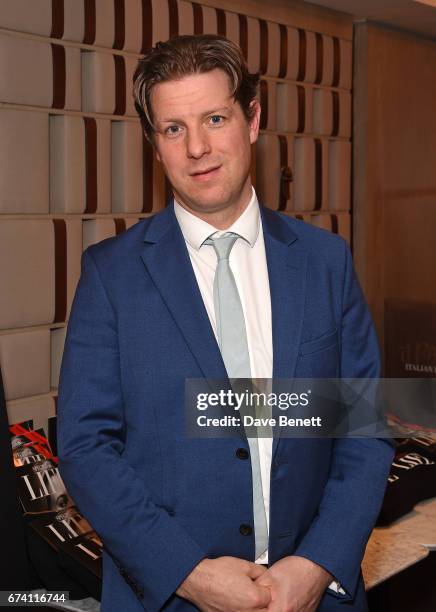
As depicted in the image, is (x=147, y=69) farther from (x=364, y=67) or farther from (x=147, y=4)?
(x=364, y=67)

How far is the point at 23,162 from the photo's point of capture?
250 centimetres

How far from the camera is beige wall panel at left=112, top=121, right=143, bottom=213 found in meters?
2.88

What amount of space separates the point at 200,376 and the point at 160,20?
185cm

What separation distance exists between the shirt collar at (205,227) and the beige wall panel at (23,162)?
40.2 inches

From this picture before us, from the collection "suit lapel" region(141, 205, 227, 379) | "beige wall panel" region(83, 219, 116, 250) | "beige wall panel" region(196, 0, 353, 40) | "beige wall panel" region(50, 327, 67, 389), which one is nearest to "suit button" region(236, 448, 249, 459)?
"suit lapel" region(141, 205, 227, 379)

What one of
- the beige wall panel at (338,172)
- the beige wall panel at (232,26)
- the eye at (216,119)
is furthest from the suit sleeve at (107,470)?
the beige wall panel at (338,172)

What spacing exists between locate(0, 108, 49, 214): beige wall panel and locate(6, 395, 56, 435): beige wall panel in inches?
21.9

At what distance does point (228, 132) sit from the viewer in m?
1.49

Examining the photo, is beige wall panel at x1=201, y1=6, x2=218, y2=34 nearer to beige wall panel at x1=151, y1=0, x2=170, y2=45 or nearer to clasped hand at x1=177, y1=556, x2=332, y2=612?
beige wall panel at x1=151, y1=0, x2=170, y2=45

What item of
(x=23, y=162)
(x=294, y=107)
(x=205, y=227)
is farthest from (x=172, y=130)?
Answer: (x=294, y=107)

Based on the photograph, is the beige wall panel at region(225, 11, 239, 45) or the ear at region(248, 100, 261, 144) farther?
the beige wall panel at region(225, 11, 239, 45)

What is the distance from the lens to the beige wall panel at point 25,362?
8.25ft

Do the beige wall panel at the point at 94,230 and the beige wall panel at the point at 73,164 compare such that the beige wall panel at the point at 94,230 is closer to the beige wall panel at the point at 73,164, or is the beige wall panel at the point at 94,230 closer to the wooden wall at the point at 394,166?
the beige wall panel at the point at 73,164

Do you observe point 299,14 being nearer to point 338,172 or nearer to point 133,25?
point 338,172
